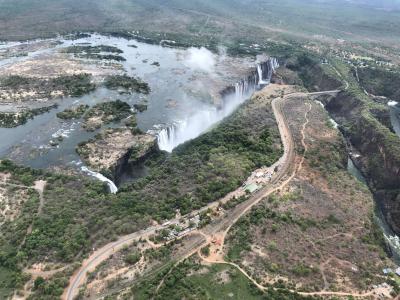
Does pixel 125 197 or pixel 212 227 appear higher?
pixel 212 227

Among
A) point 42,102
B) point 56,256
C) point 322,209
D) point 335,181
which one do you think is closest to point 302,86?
point 335,181

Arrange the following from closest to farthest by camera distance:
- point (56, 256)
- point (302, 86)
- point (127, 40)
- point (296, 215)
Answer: point (56, 256), point (296, 215), point (302, 86), point (127, 40)

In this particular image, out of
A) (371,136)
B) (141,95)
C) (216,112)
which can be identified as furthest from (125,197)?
(371,136)

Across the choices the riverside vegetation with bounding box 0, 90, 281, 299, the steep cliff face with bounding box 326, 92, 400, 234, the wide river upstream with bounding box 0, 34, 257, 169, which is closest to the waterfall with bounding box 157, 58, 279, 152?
the wide river upstream with bounding box 0, 34, 257, 169

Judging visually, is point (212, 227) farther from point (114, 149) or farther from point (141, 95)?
point (141, 95)

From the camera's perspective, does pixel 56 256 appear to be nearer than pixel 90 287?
No

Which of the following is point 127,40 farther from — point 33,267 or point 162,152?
point 33,267

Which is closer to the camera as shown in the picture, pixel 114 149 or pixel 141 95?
pixel 114 149

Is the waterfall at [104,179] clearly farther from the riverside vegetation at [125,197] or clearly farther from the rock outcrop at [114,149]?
the riverside vegetation at [125,197]
